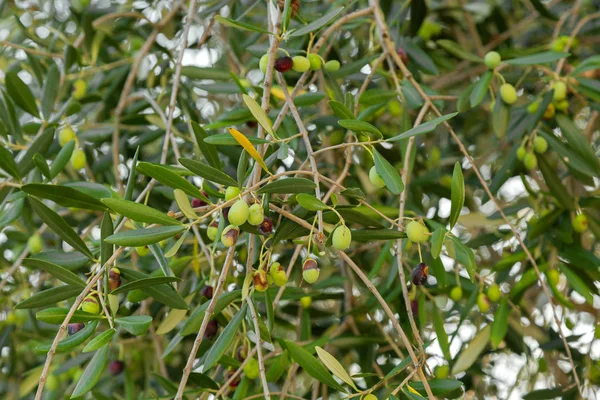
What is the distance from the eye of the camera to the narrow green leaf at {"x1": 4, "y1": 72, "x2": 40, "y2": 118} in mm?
1396

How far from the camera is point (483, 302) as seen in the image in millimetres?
1548

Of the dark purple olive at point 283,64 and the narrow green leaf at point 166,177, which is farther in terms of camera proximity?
the dark purple olive at point 283,64

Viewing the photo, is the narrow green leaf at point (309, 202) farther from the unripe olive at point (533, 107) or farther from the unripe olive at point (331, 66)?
the unripe olive at point (533, 107)

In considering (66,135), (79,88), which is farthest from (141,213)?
(79,88)

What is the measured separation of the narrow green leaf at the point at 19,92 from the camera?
140cm

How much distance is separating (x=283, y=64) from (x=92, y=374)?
56 centimetres

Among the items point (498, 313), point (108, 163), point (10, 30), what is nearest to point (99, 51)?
point (108, 163)

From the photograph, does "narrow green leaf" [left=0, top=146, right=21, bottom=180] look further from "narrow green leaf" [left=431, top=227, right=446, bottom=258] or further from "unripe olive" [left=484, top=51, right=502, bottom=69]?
"unripe olive" [left=484, top=51, right=502, bottom=69]

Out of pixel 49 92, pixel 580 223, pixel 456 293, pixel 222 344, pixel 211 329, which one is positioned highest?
pixel 49 92

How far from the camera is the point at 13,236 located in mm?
1677

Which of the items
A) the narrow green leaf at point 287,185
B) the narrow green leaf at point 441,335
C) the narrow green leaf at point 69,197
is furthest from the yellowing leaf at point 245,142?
the narrow green leaf at point 441,335

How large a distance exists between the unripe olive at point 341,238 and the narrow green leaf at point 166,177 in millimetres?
186

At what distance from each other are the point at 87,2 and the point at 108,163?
1.56 ft

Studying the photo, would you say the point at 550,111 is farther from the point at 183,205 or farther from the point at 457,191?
the point at 183,205
